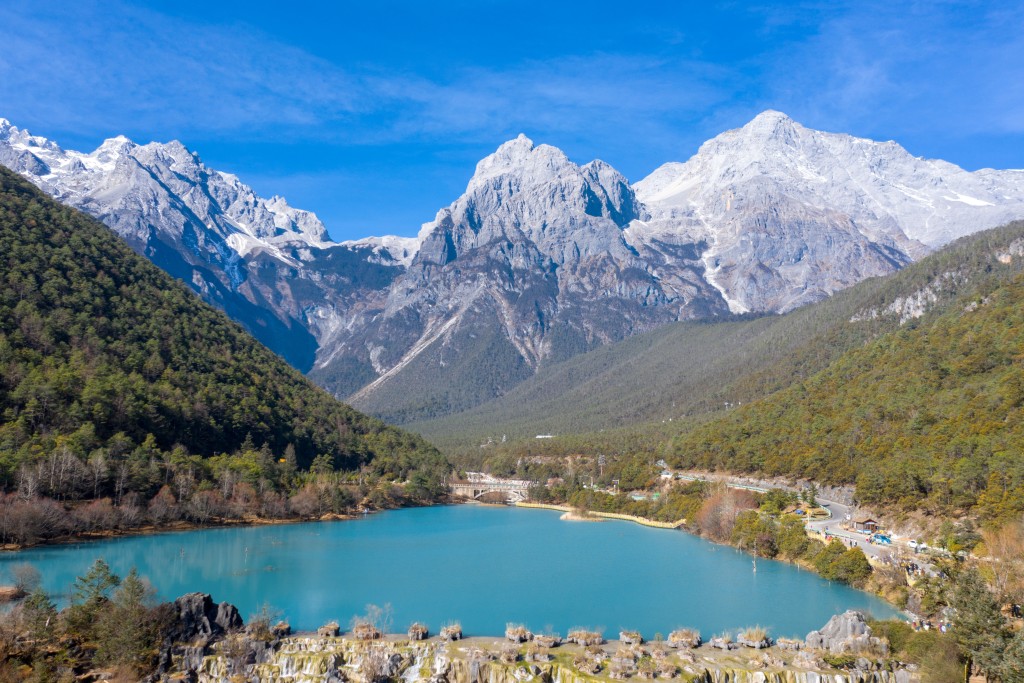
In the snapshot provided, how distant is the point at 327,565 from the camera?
62750 mm

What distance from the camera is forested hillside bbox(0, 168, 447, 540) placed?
7269 centimetres

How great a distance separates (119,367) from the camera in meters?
87.0

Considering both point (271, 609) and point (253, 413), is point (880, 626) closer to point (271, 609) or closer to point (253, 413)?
point (271, 609)

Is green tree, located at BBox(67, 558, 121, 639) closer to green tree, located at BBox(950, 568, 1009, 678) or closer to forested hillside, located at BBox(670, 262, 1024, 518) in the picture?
green tree, located at BBox(950, 568, 1009, 678)

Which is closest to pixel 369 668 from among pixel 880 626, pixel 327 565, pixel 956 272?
pixel 880 626

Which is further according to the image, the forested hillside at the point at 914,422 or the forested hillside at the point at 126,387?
the forested hillside at the point at 126,387

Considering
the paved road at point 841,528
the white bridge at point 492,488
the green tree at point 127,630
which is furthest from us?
the white bridge at point 492,488

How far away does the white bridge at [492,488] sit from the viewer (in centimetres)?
13538

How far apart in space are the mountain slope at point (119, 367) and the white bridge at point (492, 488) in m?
9.47

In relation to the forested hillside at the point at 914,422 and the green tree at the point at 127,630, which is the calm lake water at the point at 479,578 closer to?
the green tree at the point at 127,630

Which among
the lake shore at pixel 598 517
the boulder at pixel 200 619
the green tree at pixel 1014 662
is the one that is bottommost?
the lake shore at pixel 598 517

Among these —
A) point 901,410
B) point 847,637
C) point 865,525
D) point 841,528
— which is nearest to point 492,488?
point 901,410

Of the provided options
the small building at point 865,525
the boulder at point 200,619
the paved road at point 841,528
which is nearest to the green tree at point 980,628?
the paved road at point 841,528

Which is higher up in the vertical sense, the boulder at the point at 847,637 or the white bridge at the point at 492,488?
the boulder at the point at 847,637
